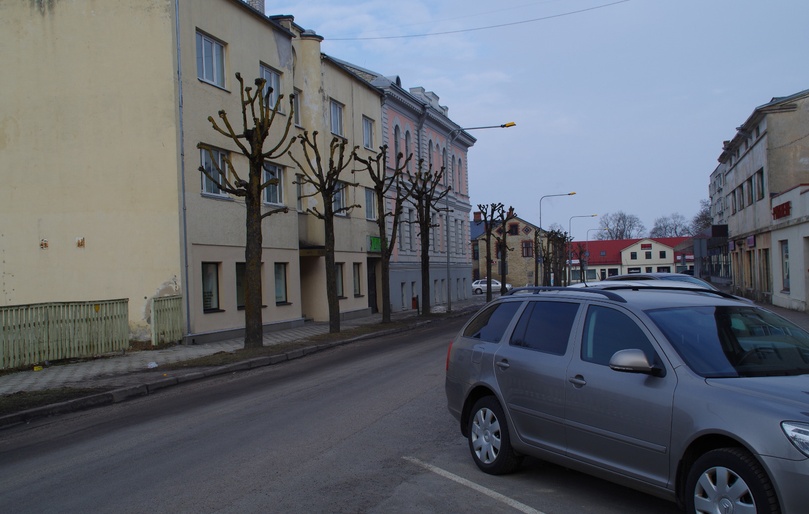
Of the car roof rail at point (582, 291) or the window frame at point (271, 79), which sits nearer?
the car roof rail at point (582, 291)

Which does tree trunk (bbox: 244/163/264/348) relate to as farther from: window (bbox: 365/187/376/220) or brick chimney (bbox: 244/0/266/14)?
window (bbox: 365/187/376/220)

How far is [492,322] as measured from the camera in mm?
6773

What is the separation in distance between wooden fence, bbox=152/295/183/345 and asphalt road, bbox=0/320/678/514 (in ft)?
25.3

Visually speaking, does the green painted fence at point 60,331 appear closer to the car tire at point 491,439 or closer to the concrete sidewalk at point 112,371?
the concrete sidewalk at point 112,371

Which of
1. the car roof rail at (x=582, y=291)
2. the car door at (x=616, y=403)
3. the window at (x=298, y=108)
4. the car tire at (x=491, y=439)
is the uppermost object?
the window at (x=298, y=108)

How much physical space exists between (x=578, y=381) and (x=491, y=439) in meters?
1.27

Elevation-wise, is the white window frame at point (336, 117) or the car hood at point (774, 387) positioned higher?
the white window frame at point (336, 117)

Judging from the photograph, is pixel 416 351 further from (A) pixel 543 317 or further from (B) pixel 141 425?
(A) pixel 543 317

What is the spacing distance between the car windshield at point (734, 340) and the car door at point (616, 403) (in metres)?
0.21

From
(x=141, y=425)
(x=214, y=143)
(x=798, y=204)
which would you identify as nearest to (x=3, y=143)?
(x=214, y=143)

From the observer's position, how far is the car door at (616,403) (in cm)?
458

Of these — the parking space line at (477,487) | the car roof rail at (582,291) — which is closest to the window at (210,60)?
the car roof rail at (582,291)

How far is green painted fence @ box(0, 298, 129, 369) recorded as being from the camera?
14.6 meters

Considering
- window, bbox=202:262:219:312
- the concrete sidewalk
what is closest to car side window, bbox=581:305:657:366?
the concrete sidewalk
